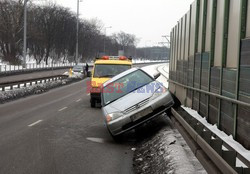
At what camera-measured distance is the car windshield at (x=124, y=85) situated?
984cm

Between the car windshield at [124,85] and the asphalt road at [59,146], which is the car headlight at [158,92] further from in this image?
the asphalt road at [59,146]

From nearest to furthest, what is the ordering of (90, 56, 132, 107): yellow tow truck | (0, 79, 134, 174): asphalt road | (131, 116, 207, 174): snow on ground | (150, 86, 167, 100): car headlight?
(131, 116, 207, 174): snow on ground
(0, 79, 134, 174): asphalt road
(150, 86, 167, 100): car headlight
(90, 56, 132, 107): yellow tow truck

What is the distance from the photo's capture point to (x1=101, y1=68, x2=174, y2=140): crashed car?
8406 mm

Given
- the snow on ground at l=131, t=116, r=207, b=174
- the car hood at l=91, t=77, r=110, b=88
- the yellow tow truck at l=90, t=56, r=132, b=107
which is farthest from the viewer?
the yellow tow truck at l=90, t=56, r=132, b=107

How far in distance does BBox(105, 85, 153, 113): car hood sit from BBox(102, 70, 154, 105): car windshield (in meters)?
0.32

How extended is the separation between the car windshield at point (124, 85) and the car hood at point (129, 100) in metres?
0.32

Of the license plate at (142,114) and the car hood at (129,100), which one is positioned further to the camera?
the car hood at (129,100)

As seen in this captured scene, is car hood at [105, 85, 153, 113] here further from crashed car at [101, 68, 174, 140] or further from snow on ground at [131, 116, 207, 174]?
snow on ground at [131, 116, 207, 174]

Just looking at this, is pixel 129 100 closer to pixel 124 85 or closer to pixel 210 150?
pixel 124 85

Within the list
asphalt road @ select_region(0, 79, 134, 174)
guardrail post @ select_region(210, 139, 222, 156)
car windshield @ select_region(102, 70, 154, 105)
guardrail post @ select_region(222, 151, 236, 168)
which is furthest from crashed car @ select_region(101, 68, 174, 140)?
guardrail post @ select_region(222, 151, 236, 168)

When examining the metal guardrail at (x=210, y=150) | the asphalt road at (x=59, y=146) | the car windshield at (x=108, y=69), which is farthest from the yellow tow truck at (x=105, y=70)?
the metal guardrail at (x=210, y=150)

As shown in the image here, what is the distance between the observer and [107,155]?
760 centimetres

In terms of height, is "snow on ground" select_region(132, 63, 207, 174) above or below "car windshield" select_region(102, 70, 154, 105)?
below

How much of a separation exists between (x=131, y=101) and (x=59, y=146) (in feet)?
6.70
